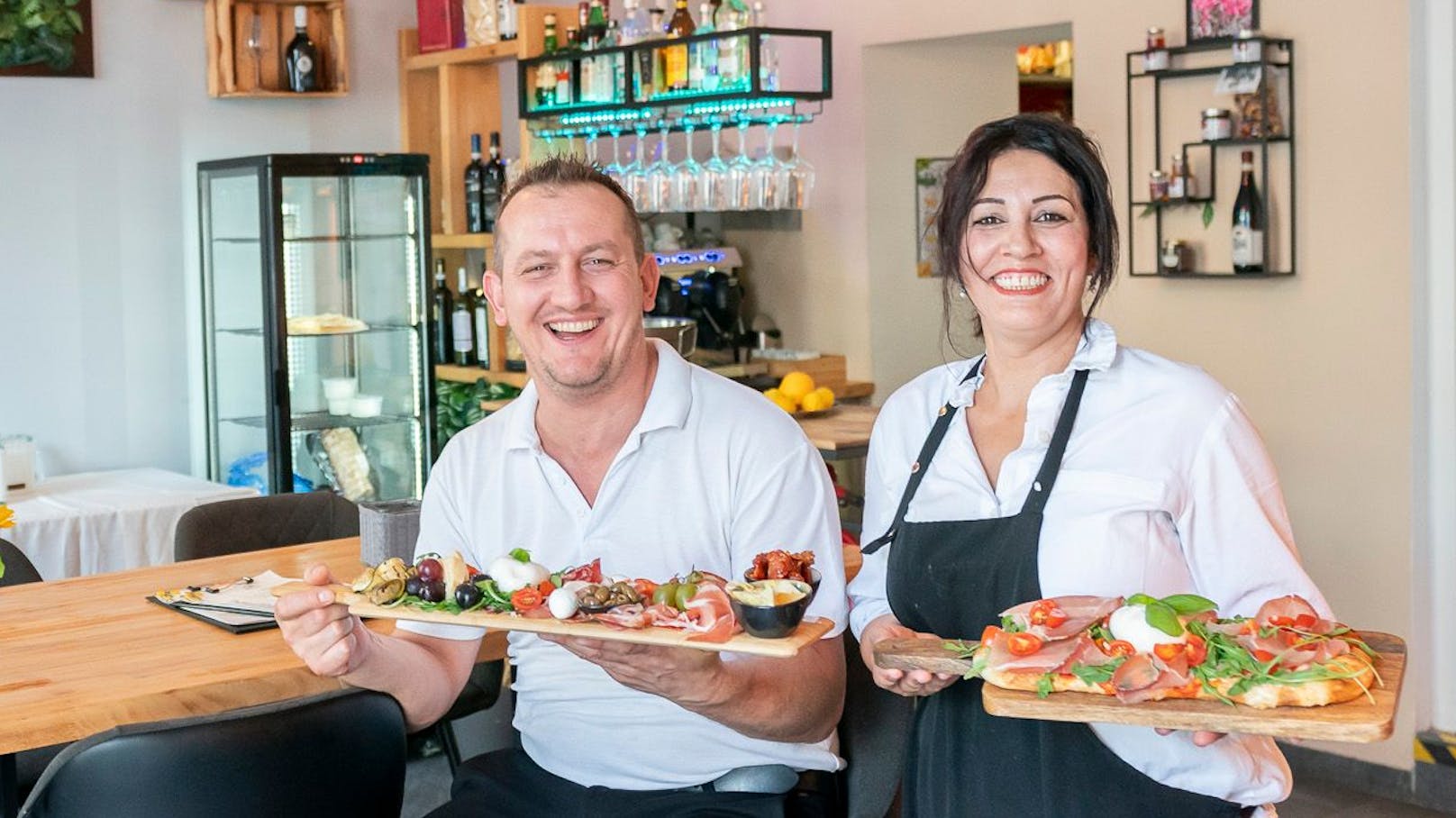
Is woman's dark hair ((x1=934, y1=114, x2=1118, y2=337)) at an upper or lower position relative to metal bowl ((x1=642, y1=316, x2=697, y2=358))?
upper

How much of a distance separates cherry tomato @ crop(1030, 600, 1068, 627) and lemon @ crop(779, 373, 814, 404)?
3649mm

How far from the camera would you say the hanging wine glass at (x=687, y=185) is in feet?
18.7

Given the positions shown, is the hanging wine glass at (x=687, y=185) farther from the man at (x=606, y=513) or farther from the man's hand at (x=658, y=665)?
the man's hand at (x=658, y=665)

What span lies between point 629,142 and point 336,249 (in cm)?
135

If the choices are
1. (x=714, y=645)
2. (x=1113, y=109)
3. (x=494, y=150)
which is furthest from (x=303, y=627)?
(x=494, y=150)

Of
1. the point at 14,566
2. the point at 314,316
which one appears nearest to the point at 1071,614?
the point at 14,566

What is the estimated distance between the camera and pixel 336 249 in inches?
242

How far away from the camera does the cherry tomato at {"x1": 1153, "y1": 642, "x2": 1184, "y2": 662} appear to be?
169 cm

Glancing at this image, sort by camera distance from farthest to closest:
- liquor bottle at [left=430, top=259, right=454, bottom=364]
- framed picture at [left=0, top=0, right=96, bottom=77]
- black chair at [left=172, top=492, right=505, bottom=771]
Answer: liquor bottle at [left=430, top=259, right=454, bottom=364], framed picture at [left=0, top=0, right=96, bottom=77], black chair at [left=172, top=492, right=505, bottom=771]

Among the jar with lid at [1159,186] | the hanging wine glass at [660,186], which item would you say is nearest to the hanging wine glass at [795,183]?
the hanging wine glass at [660,186]

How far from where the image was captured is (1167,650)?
5.57 feet

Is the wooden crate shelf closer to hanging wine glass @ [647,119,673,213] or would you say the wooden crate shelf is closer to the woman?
hanging wine glass @ [647,119,673,213]

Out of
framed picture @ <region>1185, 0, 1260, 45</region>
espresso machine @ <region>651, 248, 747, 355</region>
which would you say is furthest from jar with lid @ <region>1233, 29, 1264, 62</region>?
espresso machine @ <region>651, 248, 747, 355</region>

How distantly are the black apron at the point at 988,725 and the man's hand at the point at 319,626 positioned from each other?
717 mm
